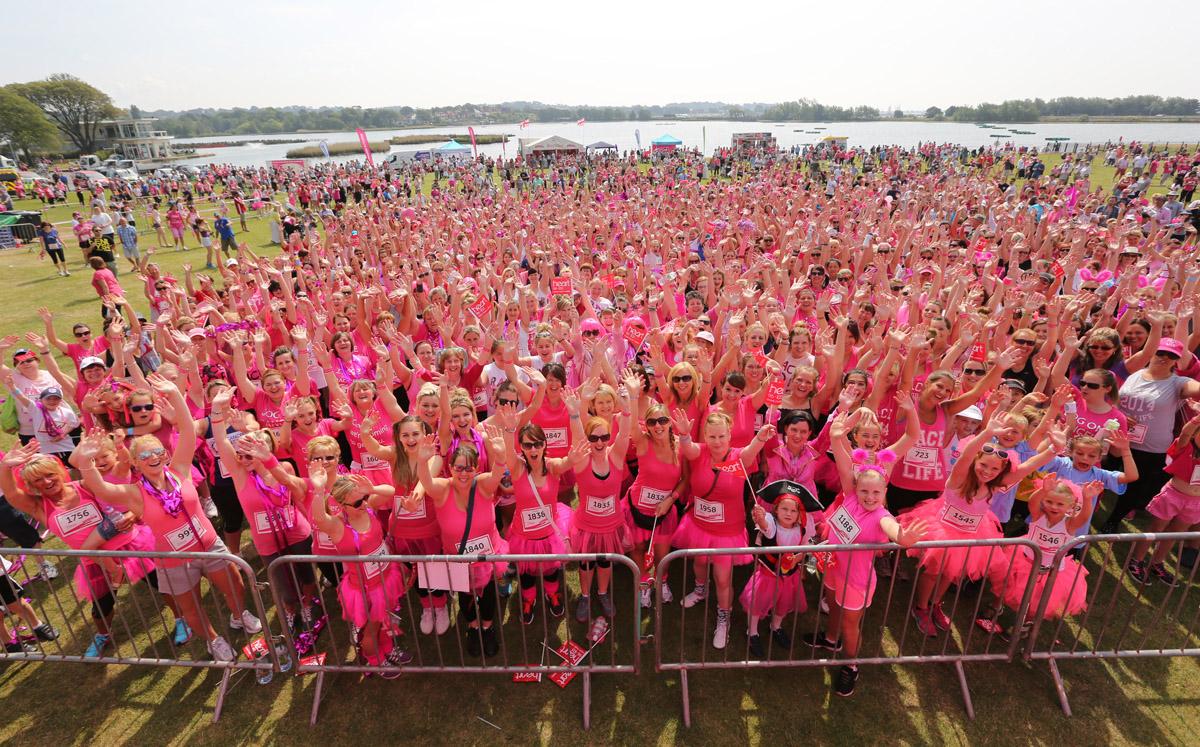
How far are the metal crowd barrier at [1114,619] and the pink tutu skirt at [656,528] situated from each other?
9.30 ft

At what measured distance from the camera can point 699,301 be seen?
8758 millimetres

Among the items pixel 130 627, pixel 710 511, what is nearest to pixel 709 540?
pixel 710 511

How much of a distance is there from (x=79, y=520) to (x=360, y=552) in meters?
2.20

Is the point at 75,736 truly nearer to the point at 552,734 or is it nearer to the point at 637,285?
the point at 552,734

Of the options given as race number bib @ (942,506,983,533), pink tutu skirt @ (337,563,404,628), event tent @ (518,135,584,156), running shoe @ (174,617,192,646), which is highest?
event tent @ (518,135,584,156)

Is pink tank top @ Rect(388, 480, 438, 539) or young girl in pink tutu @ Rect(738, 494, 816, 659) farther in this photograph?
pink tank top @ Rect(388, 480, 438, 539)

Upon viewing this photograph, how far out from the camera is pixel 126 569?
437 cm

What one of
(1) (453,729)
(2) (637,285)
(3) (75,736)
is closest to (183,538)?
(3) (75,736)

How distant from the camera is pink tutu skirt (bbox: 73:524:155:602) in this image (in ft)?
14.6

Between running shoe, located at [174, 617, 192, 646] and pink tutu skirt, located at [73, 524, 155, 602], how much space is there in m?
0.67

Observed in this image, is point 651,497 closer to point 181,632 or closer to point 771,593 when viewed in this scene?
point 771,593

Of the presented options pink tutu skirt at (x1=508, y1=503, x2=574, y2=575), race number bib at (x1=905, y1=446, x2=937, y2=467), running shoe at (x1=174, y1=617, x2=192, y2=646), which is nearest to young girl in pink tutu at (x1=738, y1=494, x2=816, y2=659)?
race number bib at (x1=905, y1=446, x2=937, y2=467)

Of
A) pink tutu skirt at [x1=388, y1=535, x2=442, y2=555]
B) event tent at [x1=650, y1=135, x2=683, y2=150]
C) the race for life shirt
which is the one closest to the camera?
pink tutu skirt at [x1=388, y1=535, x2=442, y2=555]

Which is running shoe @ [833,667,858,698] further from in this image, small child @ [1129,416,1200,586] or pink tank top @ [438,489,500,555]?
small child @ [1129,416,1200,586]
